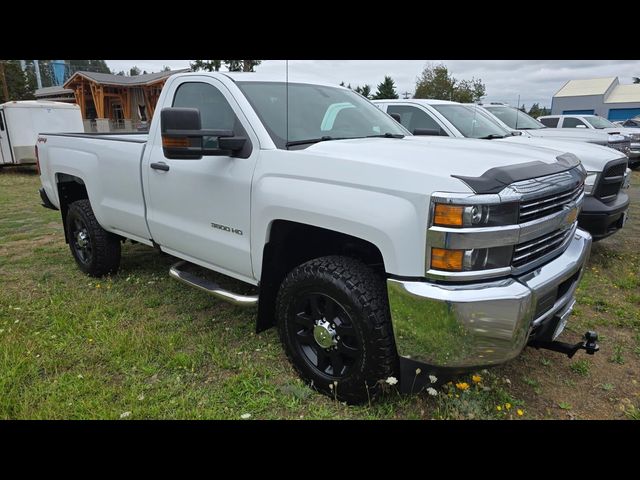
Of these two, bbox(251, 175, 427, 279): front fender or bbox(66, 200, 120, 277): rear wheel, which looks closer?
bbox(251, 175, 427, 279): front fender

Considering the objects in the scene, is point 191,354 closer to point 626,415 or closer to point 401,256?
point 401,256

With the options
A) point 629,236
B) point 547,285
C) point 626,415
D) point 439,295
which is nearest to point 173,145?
point 439,295

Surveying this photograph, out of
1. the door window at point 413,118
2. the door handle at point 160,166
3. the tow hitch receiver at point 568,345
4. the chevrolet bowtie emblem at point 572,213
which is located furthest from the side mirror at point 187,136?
the door window at point 413,118

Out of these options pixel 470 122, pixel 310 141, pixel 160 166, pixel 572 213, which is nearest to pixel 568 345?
pixel 572 213

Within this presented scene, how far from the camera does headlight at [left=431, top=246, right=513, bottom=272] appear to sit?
2.08m

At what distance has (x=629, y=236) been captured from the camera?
21.5ft

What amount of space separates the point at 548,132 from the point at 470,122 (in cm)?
227

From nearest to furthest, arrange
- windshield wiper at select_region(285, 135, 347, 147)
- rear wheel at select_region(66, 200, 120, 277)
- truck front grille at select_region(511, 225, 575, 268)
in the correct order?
truck front grille at select_region(511, 225, 575, 268) < windshield wiper at select_region(285, 135, 347, 147) < rear wheel at select_region(66, 200, 120, 277)

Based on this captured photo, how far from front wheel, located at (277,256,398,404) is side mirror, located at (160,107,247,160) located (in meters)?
0.91

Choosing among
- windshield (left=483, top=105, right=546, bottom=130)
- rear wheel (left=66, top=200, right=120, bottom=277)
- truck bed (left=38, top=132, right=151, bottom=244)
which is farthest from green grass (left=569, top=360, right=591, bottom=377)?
windshield (left=483, top=105, right=546, bottom=130)

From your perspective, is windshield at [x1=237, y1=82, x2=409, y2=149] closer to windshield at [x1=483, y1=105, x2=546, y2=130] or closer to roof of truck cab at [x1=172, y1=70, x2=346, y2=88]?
roof of truck cab at [x1=172, y1=70, x2=346, y2=88]

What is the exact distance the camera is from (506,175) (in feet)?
7.14

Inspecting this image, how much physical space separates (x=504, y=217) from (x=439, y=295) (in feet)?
1.54

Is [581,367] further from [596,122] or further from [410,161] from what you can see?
[596,122]
